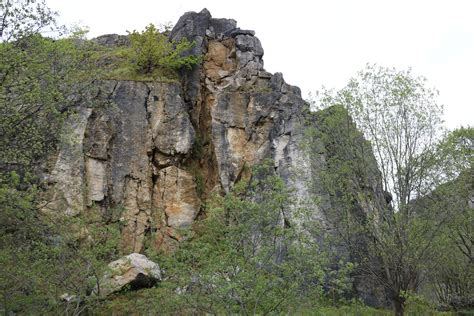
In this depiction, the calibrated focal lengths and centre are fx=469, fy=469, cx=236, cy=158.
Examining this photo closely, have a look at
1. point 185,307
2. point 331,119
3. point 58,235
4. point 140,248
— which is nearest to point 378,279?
point 331,119

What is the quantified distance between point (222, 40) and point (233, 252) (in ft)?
73.7

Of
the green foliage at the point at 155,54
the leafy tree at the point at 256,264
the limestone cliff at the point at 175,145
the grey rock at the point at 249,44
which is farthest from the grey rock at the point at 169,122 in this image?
the leafy tree at the point at 256,264

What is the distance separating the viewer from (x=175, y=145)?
26.5 m

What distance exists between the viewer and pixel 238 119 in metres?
28.2

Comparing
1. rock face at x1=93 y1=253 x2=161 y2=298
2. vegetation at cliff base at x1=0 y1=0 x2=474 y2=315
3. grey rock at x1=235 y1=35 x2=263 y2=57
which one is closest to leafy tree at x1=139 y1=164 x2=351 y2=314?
vegetation at cliff base at x1=0 y1=0 x2=474 y2=315

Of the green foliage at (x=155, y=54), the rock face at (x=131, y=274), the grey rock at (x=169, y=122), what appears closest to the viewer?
the rock face at (x=131, y=274)

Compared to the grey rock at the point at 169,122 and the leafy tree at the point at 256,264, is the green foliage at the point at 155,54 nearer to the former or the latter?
the grey rock at the point at 169,122

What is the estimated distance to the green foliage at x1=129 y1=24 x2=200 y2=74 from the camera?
95.2 feet

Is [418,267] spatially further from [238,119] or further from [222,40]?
[222,40]

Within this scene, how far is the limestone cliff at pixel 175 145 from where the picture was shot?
2392 centimetres

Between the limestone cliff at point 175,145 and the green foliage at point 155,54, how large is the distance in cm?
92

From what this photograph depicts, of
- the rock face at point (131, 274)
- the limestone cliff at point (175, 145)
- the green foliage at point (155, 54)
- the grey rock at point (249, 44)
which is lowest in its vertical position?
the rock face at point (131, 274)

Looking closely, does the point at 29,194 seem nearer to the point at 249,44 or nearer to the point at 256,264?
the point at 256,264

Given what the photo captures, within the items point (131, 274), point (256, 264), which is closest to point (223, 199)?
point (256, 264)
